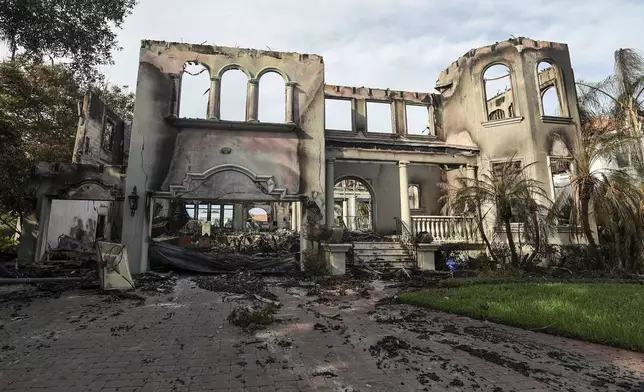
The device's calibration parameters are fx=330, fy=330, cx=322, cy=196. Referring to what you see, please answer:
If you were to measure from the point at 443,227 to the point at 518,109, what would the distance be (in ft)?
20.1

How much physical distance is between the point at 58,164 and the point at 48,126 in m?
7.43

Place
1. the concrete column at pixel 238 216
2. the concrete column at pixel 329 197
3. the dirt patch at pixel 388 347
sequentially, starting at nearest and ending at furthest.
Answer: the dirt patch at pixel 388 347 → the concrete column at pixel 329 197 → the concrete column at pixel 238 216

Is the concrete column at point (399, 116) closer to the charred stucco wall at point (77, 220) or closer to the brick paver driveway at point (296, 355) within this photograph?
the brick paver driveway at point (296, 355)

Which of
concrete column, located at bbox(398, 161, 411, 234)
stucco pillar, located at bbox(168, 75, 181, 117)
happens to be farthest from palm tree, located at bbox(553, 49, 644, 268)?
stucco pillar, located at bbox(168, 75, 181, 117)

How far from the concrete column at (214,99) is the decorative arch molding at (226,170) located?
202 centimetres

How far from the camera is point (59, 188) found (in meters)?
12.1

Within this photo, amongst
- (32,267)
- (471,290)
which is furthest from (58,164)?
(471,290)

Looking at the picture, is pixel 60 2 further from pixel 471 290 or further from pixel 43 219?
pixel 471 290

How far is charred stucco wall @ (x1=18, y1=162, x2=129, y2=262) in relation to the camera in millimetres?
12000

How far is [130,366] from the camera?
11.7 feet

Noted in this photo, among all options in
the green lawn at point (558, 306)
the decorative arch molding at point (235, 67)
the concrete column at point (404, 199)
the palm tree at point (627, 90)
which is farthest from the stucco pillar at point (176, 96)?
the palm tree at point (627, 90)

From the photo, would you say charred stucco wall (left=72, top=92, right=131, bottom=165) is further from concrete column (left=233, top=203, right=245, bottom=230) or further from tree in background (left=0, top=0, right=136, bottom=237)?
concrete column (left=233, top=203, right=245, bottom=230)

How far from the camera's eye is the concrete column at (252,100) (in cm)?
1249

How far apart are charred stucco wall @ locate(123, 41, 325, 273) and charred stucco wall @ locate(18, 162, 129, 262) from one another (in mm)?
1616
